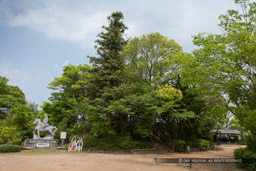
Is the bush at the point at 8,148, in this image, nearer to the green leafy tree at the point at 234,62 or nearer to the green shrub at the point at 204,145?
the green leafy tree at the point at 234,62

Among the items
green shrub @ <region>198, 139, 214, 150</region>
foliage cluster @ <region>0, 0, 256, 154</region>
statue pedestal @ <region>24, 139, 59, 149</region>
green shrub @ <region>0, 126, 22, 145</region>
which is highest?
foliage cluster @ <region>0, 0, 256, 154</region>

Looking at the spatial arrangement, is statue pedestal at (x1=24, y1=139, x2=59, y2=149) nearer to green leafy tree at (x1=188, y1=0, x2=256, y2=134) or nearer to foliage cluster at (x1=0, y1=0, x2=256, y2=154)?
foliage cluster at (x1=0, y1=0, x2=256, y2=154)

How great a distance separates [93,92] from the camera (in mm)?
16469

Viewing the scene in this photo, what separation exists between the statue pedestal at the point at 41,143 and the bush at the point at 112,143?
11.4ft

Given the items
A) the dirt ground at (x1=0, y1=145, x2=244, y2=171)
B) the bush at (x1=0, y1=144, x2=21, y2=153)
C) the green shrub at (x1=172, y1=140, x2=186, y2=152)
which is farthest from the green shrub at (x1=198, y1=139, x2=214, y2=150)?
the bush at (x1=0, y1=144, x2=21, y2=153)

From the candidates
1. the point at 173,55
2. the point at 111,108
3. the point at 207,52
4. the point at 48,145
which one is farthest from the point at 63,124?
the point at 207,52

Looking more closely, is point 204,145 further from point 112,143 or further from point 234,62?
point 234,62

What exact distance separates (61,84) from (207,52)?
2199cm

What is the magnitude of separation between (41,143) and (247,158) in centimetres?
1568

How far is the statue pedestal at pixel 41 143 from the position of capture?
50.0 ft

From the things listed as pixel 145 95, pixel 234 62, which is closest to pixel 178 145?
pixel 145 95

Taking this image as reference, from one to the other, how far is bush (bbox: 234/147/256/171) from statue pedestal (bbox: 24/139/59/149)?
1470cm

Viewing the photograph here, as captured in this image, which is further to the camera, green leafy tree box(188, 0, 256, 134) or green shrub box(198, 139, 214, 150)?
green shrub box(198, 139, 214, 150)

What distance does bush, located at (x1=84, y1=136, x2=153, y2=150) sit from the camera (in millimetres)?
14630
